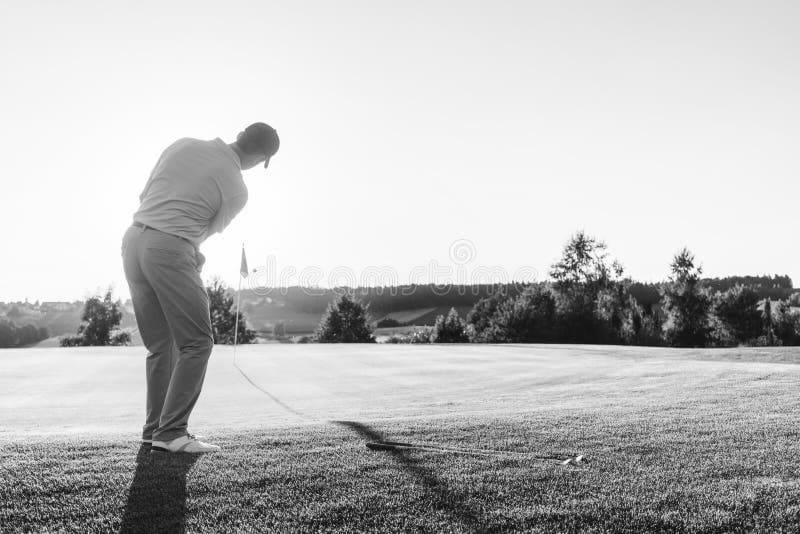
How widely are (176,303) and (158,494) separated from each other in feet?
4.57

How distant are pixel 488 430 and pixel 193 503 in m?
2.57

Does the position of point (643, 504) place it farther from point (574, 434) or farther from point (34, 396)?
point (34, 396)

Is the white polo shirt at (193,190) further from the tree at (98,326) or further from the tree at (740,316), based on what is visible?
the tree at (98,326)

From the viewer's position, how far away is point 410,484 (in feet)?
10.5

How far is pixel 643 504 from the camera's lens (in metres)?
2.97

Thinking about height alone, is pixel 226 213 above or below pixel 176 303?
above

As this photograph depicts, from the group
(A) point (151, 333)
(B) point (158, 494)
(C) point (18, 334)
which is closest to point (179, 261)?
(A) point (151, 333)

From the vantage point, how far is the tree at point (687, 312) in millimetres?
54281

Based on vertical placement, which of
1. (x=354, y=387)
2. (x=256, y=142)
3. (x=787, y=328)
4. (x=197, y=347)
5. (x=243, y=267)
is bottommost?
(x=354, y=387)

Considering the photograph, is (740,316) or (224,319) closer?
(740,316)

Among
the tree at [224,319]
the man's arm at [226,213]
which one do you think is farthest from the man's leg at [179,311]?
the tree at [224,319]

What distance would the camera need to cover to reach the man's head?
14.7 feet

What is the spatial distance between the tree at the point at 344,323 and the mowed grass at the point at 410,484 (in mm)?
62173

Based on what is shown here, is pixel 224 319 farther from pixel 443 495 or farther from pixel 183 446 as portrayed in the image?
pixel 443 495
